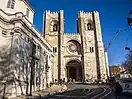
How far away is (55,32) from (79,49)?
31.6 ft

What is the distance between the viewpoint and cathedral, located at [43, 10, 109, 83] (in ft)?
140

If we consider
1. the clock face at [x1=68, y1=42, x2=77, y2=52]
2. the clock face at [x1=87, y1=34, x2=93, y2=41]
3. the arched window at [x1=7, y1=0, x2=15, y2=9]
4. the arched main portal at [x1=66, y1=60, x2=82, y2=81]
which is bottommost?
the arched main portal at [x1=66, y1=60, x2=82, y2=81]

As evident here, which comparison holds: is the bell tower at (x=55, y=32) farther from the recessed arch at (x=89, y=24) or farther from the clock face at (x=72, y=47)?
the recessed arch at (x=89, y=24)

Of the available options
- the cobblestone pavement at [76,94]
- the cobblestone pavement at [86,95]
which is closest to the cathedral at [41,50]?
the cobblestone pavement at [76,94]

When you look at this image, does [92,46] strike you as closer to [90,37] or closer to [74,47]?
[90,37]

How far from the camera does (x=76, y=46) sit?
4747cm

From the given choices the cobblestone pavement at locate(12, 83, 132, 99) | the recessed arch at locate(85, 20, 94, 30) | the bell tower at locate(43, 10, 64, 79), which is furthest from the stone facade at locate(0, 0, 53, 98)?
the recessed arch at locate(85, 20, 94, 30)

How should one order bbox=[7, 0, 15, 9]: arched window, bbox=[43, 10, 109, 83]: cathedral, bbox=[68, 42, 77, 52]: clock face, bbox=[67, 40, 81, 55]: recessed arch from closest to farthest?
bbox=[7, 0, 15, 9]: arched window → bbox=[43, 10, 109, 83]: cathedral → bbox=[67, 40, 81, 55]: recessed arch → bbox=[68, 42, 77, 52]: clock face

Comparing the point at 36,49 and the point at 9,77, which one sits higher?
the point at 36,49

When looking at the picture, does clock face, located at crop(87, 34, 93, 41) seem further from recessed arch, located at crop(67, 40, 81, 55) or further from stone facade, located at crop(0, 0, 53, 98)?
stone facade, located at crop(0, 0, 53, 98)

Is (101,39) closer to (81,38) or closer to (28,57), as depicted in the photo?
(81,38)

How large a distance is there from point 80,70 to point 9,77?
33.0 metres

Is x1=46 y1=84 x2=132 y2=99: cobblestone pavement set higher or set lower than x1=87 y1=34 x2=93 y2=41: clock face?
lower

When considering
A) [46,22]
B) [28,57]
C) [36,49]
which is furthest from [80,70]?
[28,57]
